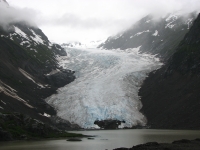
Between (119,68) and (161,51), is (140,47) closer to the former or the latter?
(161,51)

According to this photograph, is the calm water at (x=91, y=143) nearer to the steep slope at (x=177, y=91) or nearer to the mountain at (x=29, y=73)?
the steep slope at (x=177, y=91)

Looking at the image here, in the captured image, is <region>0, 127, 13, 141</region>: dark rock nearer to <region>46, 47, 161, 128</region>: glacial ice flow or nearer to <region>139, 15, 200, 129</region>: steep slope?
<region>46, 47, 161, 128</region>: glacial ice flow

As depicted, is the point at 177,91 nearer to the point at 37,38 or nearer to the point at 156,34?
the point at 37,38

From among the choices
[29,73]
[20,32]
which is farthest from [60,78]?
[20,32]

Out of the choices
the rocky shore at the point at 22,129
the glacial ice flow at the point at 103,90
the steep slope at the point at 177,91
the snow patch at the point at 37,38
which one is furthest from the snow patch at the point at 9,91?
the snow patch at the point at 37,38

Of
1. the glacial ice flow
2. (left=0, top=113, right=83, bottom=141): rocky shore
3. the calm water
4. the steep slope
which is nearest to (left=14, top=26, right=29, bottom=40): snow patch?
the glacial ice flow
